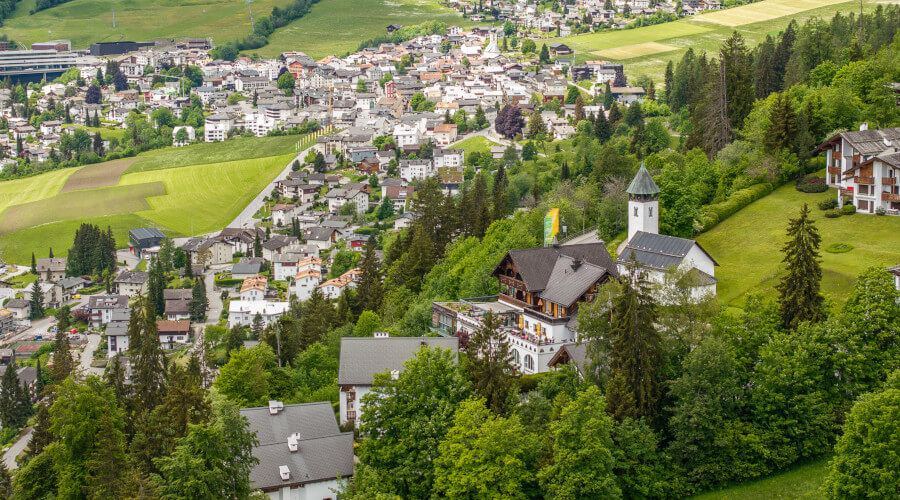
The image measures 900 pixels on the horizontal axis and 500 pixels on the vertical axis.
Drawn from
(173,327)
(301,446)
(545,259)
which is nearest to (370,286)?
(545,259)

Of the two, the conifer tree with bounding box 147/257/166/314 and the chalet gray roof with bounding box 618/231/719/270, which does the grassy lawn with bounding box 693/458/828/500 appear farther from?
the conifer tree with bounding box 147/257/166/314

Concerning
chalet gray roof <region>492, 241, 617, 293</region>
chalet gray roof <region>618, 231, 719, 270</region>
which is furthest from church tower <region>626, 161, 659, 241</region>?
chalet gray roof <region>492, 241, 617, 293</region>

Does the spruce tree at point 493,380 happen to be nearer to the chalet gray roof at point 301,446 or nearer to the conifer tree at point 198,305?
the chalet gray roof at point 301,446

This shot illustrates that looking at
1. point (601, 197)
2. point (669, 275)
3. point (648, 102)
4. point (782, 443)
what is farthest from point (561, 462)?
point (648, 102)

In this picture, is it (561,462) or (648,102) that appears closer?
(561,462)

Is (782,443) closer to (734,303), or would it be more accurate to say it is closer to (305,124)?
(734,303)

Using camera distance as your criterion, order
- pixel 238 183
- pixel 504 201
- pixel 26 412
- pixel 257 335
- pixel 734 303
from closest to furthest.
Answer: pixel 734 303
pixel 504 201
pixel 26 412
pixel 257 335
pixel 238 183

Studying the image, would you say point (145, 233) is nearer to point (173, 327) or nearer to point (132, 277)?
point (132, 277)
